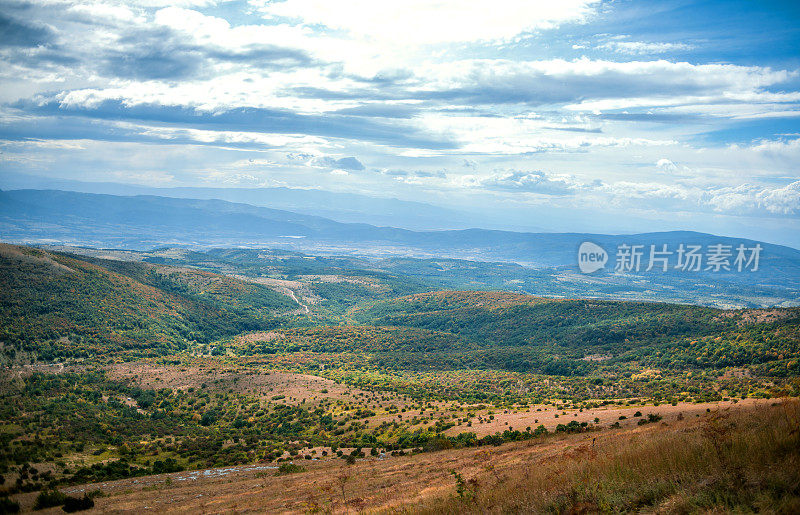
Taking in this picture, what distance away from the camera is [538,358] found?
91.1m

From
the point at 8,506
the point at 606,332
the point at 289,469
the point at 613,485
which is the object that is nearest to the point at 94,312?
the point at 289,469

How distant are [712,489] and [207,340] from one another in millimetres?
123915

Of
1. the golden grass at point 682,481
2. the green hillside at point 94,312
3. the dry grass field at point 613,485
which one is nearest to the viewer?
the golden grass at point 682,481

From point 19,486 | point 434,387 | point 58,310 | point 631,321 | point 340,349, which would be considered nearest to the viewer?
point 19,486

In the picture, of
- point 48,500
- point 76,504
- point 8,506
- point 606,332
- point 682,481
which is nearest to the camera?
point 682,481

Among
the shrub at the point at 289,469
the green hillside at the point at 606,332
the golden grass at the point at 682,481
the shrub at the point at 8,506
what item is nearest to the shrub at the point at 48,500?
the shrub at the point at 8,506

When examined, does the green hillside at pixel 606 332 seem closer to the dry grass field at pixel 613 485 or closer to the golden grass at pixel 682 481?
the dry grass field at pixel 613 485

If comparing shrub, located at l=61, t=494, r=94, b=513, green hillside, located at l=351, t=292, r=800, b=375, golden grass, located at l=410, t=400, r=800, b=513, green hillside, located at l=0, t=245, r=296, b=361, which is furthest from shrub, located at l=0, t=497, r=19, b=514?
green hillside, located at l=0, t=245, r=296, b=361

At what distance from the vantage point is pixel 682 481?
9031 mm

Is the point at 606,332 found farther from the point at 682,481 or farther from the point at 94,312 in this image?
the point at 94,312

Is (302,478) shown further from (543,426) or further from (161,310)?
(161,310)

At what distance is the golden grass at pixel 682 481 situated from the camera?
784cm

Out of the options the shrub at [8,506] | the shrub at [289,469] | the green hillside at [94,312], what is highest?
the shrub at [8,506]

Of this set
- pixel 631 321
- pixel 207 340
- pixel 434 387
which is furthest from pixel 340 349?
pixel 631 321
